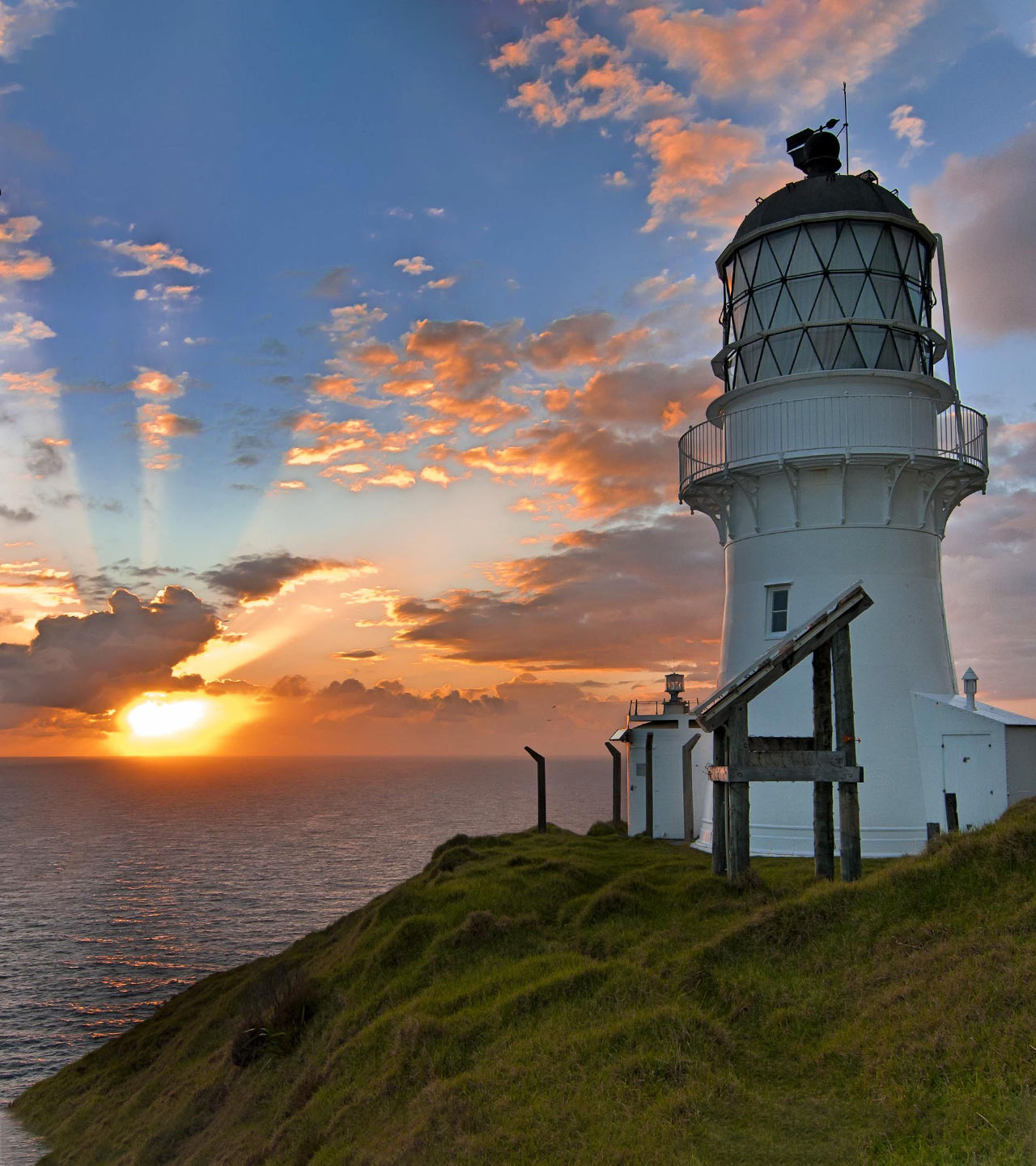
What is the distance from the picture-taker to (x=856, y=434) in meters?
21.4

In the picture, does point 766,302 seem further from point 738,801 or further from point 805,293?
point 738,801

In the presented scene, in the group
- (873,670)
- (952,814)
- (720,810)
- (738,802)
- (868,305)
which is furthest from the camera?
(868,305)

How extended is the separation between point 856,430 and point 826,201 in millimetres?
5690

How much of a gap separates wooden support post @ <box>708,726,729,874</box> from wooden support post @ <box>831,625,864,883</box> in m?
2.00

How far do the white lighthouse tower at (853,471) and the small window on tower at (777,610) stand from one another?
0.03 m

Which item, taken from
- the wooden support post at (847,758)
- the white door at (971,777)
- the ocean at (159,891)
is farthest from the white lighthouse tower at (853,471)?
the ocean at (159,891)

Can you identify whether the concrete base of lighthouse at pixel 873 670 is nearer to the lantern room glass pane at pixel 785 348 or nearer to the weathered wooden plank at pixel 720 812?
the lantern room glass pane at pixel 785 348

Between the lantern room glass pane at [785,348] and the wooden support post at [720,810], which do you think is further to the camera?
the lantern room glass pane at [785,348]

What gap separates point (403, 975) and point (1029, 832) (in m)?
9.70

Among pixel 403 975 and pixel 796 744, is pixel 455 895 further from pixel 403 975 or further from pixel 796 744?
pixel 796 744

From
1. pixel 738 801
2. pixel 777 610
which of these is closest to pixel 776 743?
pixel 738 801

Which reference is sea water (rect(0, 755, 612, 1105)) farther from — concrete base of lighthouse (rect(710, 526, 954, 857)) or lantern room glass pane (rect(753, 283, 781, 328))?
lantern room glass pane (rect(753, 283, 781, 328))

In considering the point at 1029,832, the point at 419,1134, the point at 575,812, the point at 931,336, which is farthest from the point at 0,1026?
the point at 575,812

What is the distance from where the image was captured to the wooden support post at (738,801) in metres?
14.9
